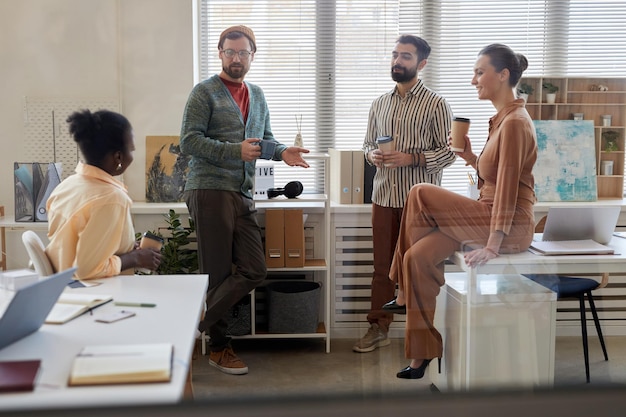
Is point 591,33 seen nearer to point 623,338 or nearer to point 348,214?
point 623,338

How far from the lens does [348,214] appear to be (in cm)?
231

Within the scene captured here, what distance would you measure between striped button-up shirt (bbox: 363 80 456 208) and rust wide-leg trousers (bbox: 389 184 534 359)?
0.14 ft

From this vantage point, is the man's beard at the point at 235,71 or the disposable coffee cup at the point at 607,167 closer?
the disposable coffee cup at the point at 607,167

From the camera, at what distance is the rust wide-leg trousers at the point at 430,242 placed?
1.38 metres

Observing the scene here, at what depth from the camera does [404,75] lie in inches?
62.6

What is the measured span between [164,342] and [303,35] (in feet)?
3.66

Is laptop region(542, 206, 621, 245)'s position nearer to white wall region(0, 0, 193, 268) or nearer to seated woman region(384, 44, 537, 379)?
seated woman region(384, 44, 537, 379)

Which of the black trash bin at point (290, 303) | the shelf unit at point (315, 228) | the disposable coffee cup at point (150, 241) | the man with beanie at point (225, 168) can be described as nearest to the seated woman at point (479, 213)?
the man with beanie at point (225, 168)

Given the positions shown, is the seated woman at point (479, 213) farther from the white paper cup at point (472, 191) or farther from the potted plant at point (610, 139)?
the potted plant at point (610, 139)

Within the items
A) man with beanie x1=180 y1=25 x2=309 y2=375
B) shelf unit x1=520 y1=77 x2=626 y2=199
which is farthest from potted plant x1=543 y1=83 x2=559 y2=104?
man with beanie x1=180 y1=25 x2=309 y2=375

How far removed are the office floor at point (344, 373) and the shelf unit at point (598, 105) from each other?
358 millimetres

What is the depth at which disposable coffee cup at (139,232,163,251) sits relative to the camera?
4.58 feet

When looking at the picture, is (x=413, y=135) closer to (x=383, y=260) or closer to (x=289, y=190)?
(x=383, y=260)

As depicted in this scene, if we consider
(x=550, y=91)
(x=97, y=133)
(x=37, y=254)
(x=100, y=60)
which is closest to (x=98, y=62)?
(x=100, y=60)
